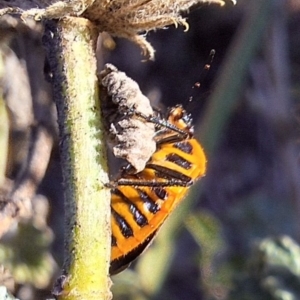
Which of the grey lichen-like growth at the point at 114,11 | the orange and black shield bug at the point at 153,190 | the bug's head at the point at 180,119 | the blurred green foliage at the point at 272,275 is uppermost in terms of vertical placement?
the grey lichen-like growth at the point at 114,11

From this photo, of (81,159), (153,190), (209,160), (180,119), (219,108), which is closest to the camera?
(81,159)

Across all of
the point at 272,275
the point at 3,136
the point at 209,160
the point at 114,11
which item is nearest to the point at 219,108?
the point at 209,160

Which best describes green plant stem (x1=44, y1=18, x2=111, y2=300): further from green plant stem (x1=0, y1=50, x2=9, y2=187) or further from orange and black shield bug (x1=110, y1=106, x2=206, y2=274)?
green plant stem (x1=0, y1=50, x2=9, y2=187)

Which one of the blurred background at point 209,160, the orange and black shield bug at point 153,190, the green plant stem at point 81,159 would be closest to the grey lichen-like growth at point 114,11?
the green plant stem at point 81,159

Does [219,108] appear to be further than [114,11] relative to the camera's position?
Yes

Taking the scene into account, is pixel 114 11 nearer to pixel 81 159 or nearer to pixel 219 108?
pixel 81 159

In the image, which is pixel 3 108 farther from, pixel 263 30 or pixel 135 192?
pixel 263 30

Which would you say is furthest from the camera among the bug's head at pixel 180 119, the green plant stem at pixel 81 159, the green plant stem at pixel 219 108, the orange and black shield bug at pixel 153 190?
the green plant stem at pixel 219 108

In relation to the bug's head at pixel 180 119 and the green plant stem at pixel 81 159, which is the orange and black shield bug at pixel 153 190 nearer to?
the bug's head at pixel 180 119

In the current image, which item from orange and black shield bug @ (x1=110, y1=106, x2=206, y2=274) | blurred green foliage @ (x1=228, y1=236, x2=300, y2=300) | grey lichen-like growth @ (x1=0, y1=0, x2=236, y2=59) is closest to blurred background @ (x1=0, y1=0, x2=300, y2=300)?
blurred green foliage @ (x1=228, y1=236, x2=300, y2=300)
